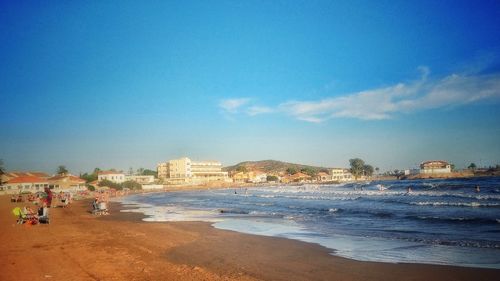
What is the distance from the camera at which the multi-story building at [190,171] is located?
137 metres

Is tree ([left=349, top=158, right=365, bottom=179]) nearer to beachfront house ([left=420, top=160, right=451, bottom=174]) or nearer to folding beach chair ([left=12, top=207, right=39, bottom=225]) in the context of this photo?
beachfront house ([left=420, top=160, right=451, bottom=174])

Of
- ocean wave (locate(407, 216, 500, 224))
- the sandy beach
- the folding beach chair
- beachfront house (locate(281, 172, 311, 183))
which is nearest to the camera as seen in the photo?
the sandy beach

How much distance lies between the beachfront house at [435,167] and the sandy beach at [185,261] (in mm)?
163213

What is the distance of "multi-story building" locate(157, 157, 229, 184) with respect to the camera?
13743cm

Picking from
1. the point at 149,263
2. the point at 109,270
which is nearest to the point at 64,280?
the point at 109,270

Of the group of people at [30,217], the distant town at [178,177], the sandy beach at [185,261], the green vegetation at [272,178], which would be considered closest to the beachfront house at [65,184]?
the distant town at [178,177]

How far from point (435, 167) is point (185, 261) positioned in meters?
174

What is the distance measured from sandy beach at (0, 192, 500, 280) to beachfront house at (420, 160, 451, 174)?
163m

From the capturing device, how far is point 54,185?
82.8 metres

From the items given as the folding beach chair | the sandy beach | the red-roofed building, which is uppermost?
the red-roofed building

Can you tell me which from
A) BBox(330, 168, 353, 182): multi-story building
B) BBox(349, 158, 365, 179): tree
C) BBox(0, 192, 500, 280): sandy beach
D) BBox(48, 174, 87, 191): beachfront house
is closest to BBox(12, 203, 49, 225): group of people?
BBox(0, 192, 500, 280): sandy beach

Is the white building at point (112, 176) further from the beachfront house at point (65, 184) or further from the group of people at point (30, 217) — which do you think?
the group of people at point (30, 217)

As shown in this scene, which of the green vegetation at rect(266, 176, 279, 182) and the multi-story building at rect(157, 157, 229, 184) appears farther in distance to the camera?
the green vegetation at rect(266, 176, 279, 182)

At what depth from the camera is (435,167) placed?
159 meters
